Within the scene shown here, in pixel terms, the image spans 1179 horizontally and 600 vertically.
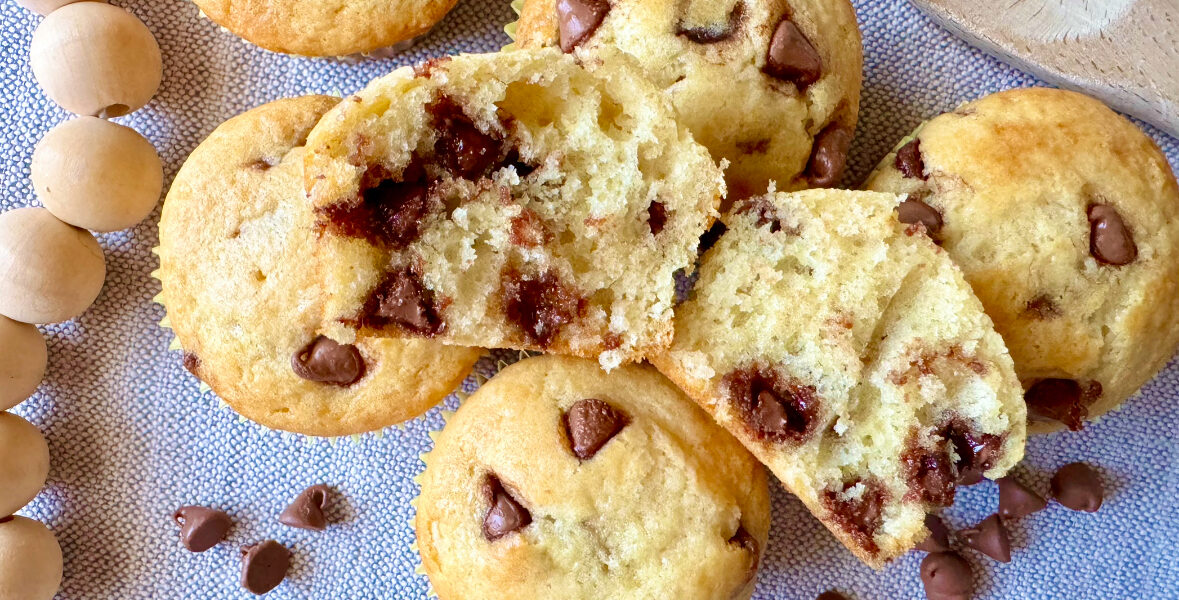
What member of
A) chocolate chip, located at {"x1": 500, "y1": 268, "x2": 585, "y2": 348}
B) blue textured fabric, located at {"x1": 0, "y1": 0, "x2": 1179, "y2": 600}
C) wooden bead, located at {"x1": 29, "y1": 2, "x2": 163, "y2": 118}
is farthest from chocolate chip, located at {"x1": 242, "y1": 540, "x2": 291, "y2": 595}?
wooden bead, located at {"x1": 29, "y1": 2, "x2": 163, "y2": 118}

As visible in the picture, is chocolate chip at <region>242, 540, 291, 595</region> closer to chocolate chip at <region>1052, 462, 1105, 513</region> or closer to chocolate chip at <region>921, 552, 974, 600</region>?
chocolate chip at <region>921, 552, 974, 600</region>

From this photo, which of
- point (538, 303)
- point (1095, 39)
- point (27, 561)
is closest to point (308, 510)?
point (27, 561)

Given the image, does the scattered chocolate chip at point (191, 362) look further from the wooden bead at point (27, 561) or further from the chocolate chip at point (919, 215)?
the chocolate chip at point (919, 215)

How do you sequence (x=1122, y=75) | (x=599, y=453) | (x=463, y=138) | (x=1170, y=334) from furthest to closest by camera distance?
1. (x=1122, y=75)
2. (x=1170, y=334)
3. (x=599, y=453)
4. (x=463, y=138)

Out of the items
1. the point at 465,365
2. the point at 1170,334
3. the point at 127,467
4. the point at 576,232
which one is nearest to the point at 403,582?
the point at 465,365

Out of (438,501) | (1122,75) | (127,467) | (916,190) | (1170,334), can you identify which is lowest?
(127,467)

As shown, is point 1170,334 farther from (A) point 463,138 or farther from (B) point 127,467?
(B) point 127,467

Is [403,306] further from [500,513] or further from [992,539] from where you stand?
[992,539]
